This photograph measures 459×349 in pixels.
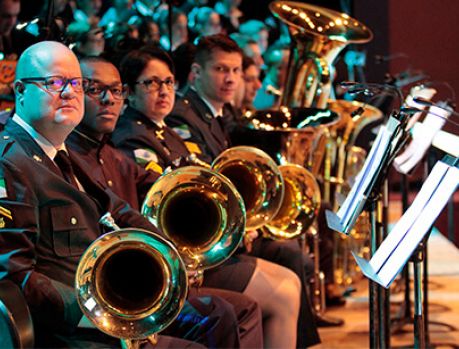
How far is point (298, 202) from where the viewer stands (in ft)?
13.0

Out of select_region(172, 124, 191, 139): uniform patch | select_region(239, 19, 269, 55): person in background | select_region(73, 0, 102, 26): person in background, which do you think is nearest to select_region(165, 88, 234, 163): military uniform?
select_region(172, 124, 191, 139): uniform patch

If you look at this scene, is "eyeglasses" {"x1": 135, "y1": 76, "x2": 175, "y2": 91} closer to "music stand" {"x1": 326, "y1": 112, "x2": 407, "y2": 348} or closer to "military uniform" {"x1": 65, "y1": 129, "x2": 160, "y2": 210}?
"military uniform" {"x1": 65, "y1": 129, "x2": 160, "y2": 210}

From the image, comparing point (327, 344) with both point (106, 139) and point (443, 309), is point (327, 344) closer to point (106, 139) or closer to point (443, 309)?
point (443, 309)

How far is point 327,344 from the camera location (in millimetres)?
4258

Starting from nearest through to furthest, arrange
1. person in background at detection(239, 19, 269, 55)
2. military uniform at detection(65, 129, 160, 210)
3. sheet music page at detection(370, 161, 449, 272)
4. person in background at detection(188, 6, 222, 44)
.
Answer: sheet music page at detection(370, 161, 449, 272), military uniform at detection(65, 129, 160, 210), person in background at detection(188, 6, 222, 44), person in background at detection(239, 19, 269, 55)

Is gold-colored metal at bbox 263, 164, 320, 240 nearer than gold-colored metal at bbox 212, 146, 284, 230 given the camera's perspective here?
No

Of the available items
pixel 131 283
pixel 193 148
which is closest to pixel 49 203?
pixel 131 283

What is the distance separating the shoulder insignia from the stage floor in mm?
1328

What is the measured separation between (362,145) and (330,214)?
4779 mm

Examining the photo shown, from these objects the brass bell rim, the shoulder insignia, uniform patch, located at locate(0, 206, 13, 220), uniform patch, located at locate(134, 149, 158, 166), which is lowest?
the shoulder insignia

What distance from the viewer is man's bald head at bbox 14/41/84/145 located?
2551 millimetres

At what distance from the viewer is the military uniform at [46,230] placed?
2.27m

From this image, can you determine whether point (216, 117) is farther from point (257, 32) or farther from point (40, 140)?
point (257, 32)

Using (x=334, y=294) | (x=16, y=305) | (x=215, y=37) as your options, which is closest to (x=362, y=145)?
(x=334, y=294)
